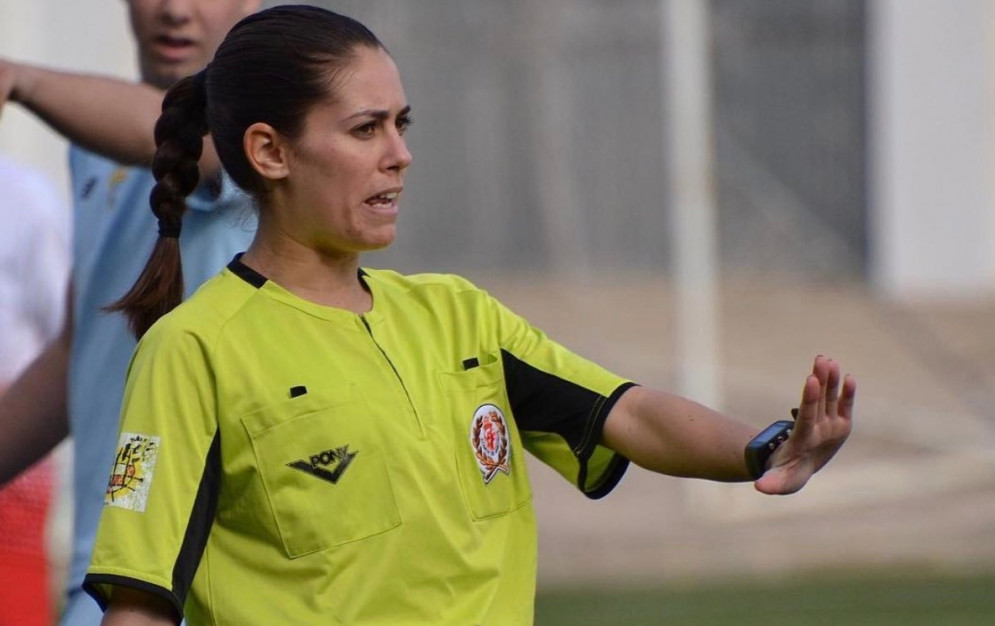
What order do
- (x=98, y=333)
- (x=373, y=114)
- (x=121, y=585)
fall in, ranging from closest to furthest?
1. (x=121, y=585)
2. (x=373, y=114)
3. (x=98, y=333)

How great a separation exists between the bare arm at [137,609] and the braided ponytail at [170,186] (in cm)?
48

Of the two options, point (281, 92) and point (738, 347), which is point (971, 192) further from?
point (281, 92)

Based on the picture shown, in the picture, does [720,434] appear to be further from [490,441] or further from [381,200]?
[381,200]

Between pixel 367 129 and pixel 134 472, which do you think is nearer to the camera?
pixel 134 472

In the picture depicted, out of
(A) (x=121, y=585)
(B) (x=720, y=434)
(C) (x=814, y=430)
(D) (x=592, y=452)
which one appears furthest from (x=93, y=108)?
(C) (x=814, y=430)

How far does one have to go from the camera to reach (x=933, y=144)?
15.3m

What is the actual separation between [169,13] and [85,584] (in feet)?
3.61

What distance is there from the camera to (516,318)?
2.75m

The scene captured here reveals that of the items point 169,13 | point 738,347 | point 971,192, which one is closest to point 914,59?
point 971,192

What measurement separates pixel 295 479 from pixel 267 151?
1.52 feet

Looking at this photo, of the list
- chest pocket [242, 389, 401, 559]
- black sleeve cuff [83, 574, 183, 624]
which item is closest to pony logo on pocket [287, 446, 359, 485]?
chest pocket [242, 389, 401, 559]

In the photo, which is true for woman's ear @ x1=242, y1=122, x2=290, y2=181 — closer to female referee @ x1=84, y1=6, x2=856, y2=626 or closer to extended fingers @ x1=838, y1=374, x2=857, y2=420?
female referee @ x1=84, y1=6, x2=856, y2=626

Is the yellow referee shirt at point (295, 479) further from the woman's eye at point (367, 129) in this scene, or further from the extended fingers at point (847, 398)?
the extended fingers at point (847, 398)

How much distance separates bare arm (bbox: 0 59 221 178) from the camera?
2754 millimetres
